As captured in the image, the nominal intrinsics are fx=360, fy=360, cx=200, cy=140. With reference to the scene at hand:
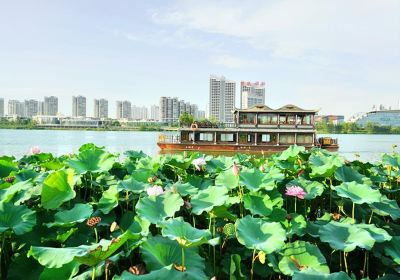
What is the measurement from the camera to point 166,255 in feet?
3.58

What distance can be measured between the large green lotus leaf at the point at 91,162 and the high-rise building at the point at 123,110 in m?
163

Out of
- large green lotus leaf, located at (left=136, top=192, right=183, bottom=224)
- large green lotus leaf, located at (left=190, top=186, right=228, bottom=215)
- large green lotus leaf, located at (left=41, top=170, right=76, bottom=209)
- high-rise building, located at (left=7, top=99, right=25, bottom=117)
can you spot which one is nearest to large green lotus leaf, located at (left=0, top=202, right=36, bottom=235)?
large green lotus leaf, located at (left=41, top=170, right=76, bottom=209)

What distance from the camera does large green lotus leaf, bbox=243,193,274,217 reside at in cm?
147

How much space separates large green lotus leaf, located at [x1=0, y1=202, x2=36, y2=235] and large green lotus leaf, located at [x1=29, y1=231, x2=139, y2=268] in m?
0.26

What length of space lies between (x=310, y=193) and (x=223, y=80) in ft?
350

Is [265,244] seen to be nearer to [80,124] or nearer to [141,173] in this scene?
[141,173]

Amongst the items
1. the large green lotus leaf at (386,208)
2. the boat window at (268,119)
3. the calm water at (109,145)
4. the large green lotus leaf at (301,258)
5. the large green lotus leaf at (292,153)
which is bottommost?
the calm water at (109,145)

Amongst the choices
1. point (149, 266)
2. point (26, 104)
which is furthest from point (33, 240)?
point (26, 104)

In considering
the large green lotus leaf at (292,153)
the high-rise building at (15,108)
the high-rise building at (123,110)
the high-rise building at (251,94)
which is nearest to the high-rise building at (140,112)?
the high-rise building at (123,110)

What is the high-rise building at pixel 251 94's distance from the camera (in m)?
93.4

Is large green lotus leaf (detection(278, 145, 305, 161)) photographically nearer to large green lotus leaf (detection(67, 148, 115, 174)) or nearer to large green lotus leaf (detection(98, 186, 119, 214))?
large green lotus leaf (detection(67, 148, 115, 174))

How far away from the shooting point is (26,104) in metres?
154

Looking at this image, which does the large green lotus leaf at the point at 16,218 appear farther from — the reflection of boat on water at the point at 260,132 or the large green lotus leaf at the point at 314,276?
the reflection of boat on water at the point at 260,132

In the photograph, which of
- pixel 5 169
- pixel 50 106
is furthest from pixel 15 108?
pixel 5 169
